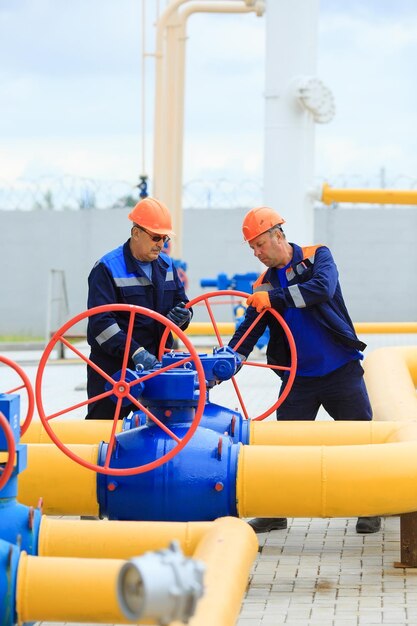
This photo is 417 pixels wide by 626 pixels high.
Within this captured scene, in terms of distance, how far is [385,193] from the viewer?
10641mm

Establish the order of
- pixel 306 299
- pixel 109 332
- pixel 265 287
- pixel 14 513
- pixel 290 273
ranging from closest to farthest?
1. pixel 14 513
2. pixel 109 332
3. pixel 306 299
4. pixel 290 273
5. pixel 265 287

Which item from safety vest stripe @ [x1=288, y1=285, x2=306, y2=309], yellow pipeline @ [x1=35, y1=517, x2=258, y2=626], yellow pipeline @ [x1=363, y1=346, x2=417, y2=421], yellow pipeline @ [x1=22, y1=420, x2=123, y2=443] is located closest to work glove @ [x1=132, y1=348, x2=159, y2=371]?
yellow pipeline @ [x1=22, y1=420, x2=123, y2=443]

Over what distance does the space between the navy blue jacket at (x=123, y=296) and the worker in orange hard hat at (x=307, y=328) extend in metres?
0.42

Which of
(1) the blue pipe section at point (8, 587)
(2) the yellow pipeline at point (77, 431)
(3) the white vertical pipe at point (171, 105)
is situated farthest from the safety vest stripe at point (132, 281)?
(3) the white vertical pipe at point (171, 105)

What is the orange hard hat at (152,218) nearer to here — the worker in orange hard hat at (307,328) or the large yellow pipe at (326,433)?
the worker in orange hard hat at (307,328)

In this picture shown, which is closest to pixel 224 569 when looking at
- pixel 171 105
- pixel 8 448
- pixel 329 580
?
pixel 8 448

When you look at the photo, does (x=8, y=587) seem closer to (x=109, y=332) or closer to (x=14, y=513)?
(x=14, y=513)

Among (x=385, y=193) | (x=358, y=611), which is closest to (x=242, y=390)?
(x=385, y=193)

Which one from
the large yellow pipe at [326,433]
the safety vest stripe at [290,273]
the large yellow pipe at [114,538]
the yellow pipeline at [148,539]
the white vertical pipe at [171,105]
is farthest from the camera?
the white vertical pipe at [171,105]

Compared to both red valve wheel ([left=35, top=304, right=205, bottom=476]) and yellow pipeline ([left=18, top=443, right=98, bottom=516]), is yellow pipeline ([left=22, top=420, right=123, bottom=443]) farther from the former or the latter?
red valve wheel ([left=35, top=304, right=205, bottom=476])

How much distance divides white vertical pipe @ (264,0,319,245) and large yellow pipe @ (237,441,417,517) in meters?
6.65

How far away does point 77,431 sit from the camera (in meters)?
5.45

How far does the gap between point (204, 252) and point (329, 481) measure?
16289mm

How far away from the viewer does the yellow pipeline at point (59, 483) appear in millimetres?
4785
